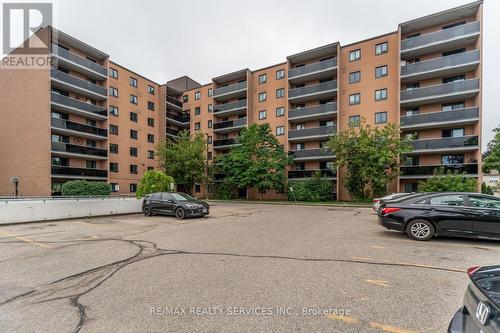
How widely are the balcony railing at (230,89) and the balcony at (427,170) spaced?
78.7ft

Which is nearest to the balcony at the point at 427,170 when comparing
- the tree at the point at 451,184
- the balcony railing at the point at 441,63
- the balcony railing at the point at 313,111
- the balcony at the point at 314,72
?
→ the tree at the point at 451,184

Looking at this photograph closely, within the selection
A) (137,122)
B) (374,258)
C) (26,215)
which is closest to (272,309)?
(374,258)

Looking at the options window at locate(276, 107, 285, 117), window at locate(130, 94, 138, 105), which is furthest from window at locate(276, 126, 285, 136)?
window at locate(130, 94, 138, 105)

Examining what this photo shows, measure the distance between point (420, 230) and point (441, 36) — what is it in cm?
2640

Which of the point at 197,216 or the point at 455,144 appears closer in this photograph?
the point at 197,216

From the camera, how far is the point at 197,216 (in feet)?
44.0

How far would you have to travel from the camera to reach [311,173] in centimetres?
3050

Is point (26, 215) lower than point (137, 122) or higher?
lower

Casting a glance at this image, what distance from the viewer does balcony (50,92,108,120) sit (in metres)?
26.0

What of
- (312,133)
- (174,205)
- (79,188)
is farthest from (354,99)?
(79,188)

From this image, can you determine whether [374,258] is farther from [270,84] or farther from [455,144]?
Result: [270,84]

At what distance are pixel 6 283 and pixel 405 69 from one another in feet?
106

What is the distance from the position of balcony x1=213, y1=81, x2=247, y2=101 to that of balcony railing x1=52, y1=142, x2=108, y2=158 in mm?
18676

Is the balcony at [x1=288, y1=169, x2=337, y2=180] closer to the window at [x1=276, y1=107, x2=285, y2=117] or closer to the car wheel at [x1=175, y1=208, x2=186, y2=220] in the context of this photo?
the window at [x1=276, y1=107, x2=285, y2=117]
